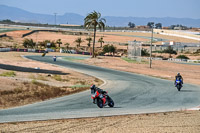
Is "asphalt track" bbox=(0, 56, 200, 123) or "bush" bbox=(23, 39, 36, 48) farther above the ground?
"bush" bbox=(23, 39, 36, 48)

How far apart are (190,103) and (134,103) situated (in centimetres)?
439

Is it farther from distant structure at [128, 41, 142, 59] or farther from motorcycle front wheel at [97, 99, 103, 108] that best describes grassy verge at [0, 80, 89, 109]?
distant structure at [128, 41, 142, 59]

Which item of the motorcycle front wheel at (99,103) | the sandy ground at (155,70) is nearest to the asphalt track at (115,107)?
the motorcycle front wheel at (99,103)

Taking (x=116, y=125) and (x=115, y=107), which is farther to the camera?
(x=115, y=107)

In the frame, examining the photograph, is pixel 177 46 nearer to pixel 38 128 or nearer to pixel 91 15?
pixel 91 15

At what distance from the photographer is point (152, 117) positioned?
18.6m

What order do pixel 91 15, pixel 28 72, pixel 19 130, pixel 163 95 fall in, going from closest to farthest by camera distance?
pixel 19 130, pixel 163 95, pixel 28 72, pixel 91 15

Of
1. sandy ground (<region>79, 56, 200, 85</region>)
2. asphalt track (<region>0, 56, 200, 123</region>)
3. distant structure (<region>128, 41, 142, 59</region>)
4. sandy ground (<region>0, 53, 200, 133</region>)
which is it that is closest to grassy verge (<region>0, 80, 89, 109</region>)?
asphalt track (<region>0, 56, 200, 123</region>)

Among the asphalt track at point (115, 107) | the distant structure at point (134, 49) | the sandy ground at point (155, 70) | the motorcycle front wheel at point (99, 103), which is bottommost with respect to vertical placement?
the sandy ground at point (155, 70)

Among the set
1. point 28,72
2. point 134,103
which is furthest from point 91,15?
point 134,103

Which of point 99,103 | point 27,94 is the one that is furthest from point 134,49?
point 99,103

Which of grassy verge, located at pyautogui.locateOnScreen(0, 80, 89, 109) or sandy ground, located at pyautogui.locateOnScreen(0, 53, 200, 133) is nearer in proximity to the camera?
sandy ground, located at pyautogui.locateOnScreen(0, 53, 200, 133)

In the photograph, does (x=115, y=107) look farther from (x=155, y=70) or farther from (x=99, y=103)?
(x=155, y=70)

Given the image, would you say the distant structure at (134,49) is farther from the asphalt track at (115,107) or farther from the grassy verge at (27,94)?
the grassy verge at (27,94)
